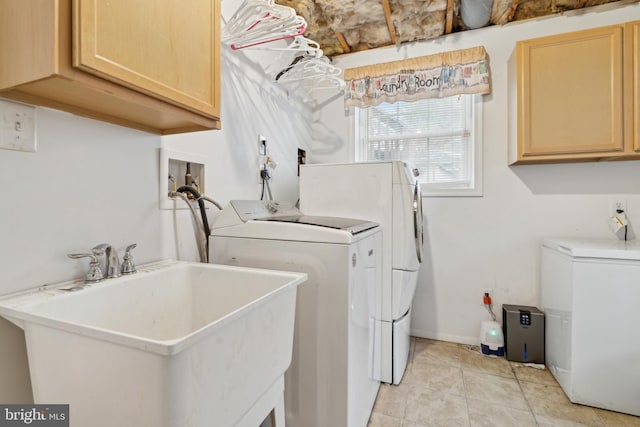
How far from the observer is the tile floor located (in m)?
1.62

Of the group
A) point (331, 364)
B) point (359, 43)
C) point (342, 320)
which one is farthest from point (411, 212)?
point (359, 43)

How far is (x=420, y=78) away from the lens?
261 centimetres

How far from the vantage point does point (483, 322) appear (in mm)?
2408

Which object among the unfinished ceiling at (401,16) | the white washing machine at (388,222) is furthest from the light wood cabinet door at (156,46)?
the unfinished ceiling at (401,16)

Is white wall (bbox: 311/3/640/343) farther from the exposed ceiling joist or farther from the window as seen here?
the exposed ceiling joist

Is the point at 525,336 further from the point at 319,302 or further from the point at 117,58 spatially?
the point at 117,58

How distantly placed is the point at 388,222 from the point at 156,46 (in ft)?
4.84

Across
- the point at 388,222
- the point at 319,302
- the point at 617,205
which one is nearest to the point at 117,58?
the point at 319,302

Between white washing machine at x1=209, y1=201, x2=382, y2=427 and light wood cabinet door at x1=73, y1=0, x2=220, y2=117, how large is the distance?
601mm

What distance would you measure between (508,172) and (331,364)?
216cm

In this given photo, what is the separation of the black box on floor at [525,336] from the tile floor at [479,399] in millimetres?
80

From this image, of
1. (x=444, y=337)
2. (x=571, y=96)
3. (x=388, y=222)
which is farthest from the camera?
(x=444, y=337)

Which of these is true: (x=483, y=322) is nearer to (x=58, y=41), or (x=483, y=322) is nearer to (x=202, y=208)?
(x=202, y=208)

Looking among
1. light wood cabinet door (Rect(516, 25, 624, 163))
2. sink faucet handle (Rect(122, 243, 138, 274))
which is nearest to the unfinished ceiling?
light wood cabinet door (Rect(516, 25, 624, 163))
